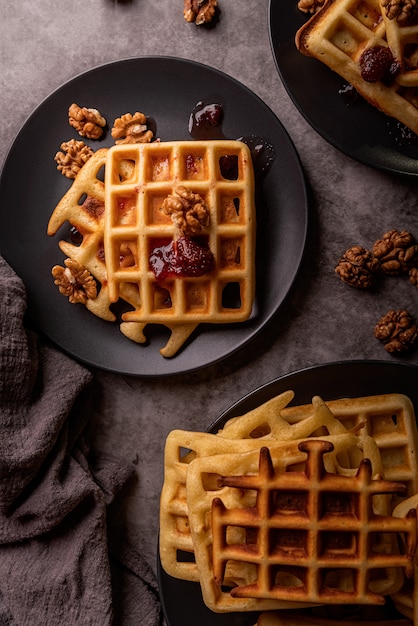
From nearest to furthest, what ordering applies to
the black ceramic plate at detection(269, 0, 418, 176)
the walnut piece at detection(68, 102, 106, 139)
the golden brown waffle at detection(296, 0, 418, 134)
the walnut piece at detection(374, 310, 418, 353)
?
1. the golden brown waffle at detection(296, 0, 418, 134)
2. the black ceramic plate at detection(269, 0, 418, 176)
3. the walnut piece at detection(374, 310, 418, 353)
4. the walnut piece at detection(68, 102, 106, 139)

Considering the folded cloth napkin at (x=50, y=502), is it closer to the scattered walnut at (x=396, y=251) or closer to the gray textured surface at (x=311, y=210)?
the gray textured surface at (x=311, y=210)

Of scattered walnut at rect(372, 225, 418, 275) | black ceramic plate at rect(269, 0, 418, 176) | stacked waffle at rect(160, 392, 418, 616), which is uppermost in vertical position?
black ceramic plate at rect(269, 0, 418, 176)

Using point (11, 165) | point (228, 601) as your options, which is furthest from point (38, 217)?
point (228, 601)

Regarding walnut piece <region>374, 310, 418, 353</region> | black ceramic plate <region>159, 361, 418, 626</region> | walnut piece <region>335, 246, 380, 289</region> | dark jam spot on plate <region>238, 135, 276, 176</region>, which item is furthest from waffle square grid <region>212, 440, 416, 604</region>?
dark jam spot on plate <region>238, 135, 276, 176</region>

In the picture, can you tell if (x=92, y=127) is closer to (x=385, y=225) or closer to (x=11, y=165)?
(x=11, y=165)

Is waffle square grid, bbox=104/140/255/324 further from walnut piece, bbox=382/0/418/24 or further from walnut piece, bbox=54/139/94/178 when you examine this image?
walnut piece, bbox=382/0/418/24

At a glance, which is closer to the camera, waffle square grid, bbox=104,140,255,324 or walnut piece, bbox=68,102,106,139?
waffle square grid, bbox=104,140,255,324

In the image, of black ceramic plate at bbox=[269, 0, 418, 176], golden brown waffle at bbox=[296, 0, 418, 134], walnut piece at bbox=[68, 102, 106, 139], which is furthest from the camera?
walnut piece at bbox=[68, 102, 106, 139]
